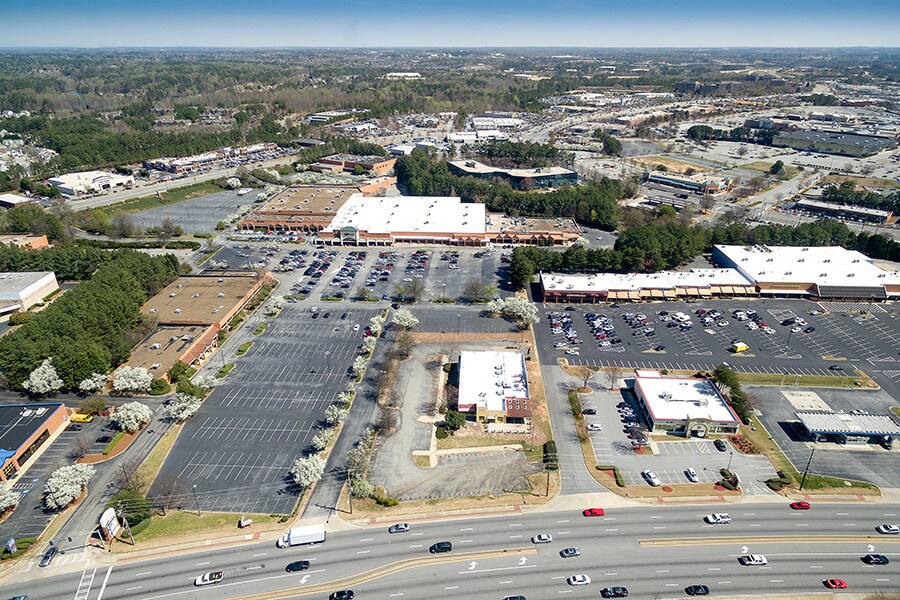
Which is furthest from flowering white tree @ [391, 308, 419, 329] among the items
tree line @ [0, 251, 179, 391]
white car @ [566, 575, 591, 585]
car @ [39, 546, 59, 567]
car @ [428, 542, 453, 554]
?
car @ [39, 546, 59, 567]

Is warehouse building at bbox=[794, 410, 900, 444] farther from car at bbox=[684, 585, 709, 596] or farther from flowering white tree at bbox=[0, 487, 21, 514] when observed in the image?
flowering white tree at bbox=[0, 487, 21, 514]

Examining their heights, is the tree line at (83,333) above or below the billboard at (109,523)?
above

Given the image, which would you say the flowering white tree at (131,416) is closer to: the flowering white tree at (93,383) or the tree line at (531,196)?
the flowering white tree at (93,383)

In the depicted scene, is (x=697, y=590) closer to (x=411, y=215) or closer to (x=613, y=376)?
(x=613, y=376)

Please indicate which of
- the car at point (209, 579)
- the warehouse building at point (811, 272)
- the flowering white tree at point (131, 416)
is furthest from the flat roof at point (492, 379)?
the warehouse building at point (811, 272)

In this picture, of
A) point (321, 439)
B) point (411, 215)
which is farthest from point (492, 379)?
point (411, 215)

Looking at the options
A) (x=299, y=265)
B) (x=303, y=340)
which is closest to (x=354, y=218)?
(x=299, y=265)

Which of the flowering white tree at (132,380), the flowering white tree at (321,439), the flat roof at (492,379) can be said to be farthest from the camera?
the flowering white tree at (132,380)
